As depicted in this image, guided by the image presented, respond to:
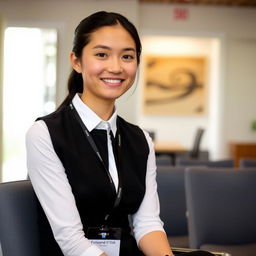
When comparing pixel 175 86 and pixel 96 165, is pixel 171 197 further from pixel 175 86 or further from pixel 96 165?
Answer: pixel 175 86

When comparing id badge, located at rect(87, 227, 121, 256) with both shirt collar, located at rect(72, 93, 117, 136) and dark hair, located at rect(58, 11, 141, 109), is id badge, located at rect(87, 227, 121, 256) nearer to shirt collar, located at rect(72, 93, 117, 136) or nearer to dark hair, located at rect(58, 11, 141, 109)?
shirt collar, located at rect(72, 93, 117, 136)

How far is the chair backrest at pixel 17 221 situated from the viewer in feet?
5.11

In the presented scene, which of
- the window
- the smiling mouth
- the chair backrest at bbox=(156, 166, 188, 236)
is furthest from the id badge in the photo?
the window

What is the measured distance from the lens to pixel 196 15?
814 centimetres

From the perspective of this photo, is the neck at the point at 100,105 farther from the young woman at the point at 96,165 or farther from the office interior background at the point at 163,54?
the office interior background at the point at 163,54

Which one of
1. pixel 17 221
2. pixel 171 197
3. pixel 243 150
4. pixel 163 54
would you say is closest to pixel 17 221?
pixel 17 221

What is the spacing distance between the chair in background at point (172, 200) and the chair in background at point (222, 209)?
1.04ft

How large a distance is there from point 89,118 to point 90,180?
0.23 m

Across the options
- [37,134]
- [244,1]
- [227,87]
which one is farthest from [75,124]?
[227,87]

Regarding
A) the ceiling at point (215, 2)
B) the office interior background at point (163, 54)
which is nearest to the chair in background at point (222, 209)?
the office interior background at point (163, 54)

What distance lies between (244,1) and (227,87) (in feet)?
5.18

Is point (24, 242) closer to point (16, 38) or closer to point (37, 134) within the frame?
point (37, 134)

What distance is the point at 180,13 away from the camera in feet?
26.6

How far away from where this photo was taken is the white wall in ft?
24.6
